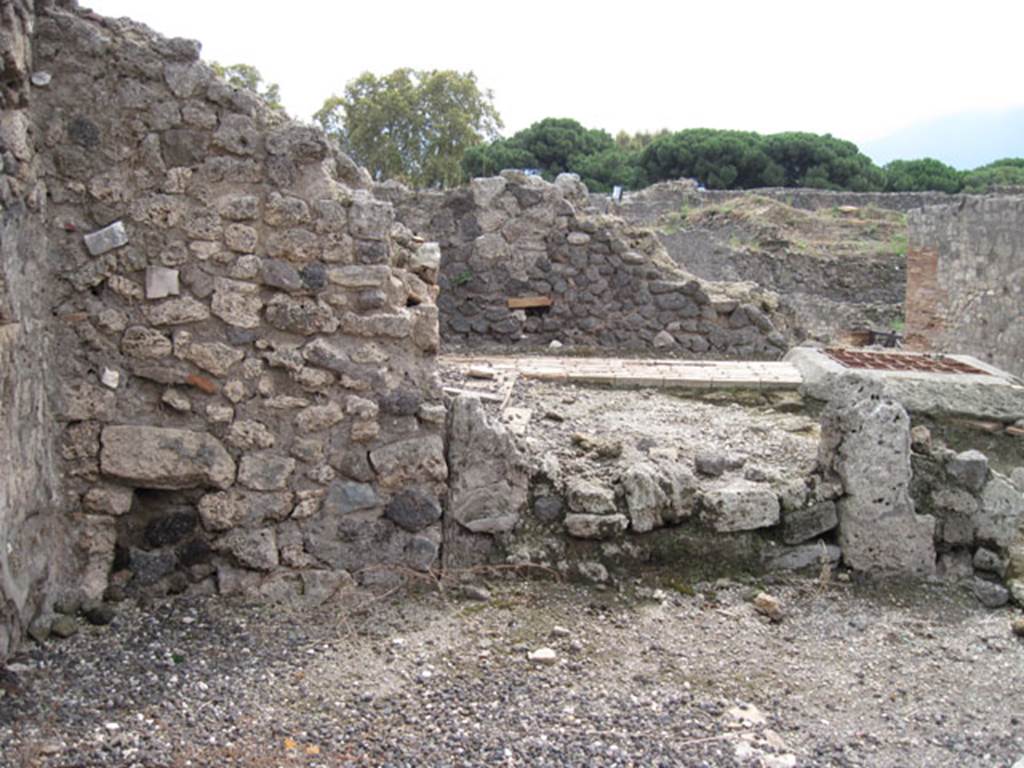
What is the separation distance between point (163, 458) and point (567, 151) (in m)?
37.1

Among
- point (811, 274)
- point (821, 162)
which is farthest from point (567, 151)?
point (811, 274)

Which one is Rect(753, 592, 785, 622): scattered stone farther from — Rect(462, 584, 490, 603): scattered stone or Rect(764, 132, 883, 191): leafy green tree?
Rect(764, 132, 883, 191): leafy green tree

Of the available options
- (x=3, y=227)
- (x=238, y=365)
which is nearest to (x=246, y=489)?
(x=238, y=365)

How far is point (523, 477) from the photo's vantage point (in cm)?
491

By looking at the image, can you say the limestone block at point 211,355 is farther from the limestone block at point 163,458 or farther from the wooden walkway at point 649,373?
the wooden walkway at point 649,373

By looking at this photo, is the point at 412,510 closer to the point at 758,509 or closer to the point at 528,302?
the point at 758,509

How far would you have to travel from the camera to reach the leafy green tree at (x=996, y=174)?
1267 inches

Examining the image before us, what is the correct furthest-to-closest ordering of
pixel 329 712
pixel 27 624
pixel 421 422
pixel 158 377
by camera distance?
pixel 421 422, pixel 158 377, pixel 27 624, pixel 329 712

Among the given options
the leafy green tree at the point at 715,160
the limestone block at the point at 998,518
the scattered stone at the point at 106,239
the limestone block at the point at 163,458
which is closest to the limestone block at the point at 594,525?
the limestone block at the point at 163,458

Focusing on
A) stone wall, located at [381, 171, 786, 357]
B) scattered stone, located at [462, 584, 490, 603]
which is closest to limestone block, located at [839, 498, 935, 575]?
scattered stone, located at [462, 584, 490, 603]

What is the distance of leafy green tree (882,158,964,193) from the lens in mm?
35219

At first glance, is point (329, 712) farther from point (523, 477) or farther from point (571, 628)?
point (523, 477)

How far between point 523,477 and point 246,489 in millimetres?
1311

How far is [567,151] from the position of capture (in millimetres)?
40031
